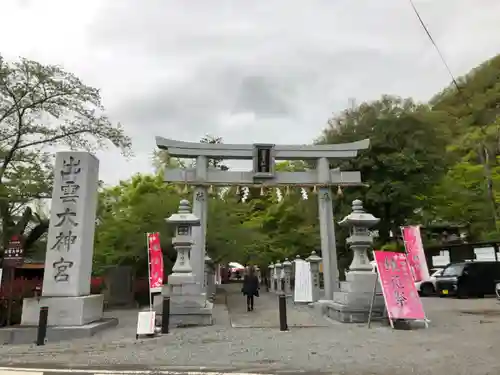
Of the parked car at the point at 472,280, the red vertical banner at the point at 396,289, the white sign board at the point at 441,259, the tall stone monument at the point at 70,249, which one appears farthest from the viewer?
the white sign board at the point at 441,259

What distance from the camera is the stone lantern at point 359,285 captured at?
40.0ft

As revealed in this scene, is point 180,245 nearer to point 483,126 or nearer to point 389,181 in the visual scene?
point 389,181

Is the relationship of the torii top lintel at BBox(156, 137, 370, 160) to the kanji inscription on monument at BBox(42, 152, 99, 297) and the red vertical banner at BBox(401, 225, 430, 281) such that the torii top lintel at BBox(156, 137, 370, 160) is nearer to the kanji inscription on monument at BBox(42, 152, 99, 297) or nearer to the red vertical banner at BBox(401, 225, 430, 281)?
the red vertical banner at BBox(401, 225, 430, 281)

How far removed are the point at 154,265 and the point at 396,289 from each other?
8645mm

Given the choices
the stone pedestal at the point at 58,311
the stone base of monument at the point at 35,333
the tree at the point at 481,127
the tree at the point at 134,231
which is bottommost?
the stone base of monument at the point at 35,333

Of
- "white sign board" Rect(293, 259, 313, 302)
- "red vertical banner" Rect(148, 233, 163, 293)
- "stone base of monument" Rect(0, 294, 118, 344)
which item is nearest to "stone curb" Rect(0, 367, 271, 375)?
"stone base of monument" Rect(0, 294, 118, 344)

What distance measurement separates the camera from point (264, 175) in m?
17.9

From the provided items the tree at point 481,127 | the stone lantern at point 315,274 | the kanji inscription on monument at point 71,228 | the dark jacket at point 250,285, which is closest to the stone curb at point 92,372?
the kanji inscription on monument at point 71,228

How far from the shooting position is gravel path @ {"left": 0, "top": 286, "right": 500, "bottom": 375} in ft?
22.5

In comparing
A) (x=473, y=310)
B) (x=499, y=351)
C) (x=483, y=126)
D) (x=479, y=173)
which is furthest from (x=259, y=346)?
(x=483, y=126)

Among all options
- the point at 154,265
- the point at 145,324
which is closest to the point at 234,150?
the point at 154,265

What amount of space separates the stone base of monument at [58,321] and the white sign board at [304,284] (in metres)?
10.6

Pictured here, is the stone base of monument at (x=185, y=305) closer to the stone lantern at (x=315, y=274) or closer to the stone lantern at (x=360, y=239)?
the stone lantern at (x=360, y=239)

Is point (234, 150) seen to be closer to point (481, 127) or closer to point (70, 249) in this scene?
point (70, 249)
